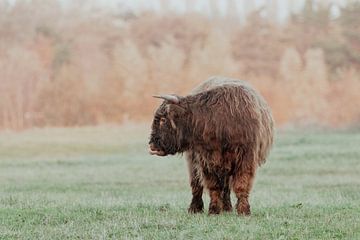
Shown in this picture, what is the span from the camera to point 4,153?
39.9 meters

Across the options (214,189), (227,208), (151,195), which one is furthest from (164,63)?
(214,189)

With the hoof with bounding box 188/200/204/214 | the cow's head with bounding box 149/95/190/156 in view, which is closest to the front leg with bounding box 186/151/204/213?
the hoof with bounding box 188/200/204/214

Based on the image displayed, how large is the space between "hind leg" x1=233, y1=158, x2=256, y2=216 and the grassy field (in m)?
0.18

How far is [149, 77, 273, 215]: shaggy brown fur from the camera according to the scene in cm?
1138

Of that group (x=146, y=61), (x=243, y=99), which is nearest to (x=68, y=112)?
(x=146, y=61)

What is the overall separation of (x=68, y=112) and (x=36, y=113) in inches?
112

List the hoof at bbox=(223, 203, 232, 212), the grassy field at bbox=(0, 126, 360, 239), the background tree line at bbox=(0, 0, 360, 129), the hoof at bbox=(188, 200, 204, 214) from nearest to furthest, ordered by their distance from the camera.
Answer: the grassy field at bbox=(0, 126, 360, 239) < the hoof at bbox=(223, 203, 232, 212) < the hoof at bbox=(188, 200, 204, 214) < the background tree line at bbox=(0, 0, 360, 129)

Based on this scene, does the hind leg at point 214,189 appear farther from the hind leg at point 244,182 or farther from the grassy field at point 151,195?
the grassy field at point 151,195

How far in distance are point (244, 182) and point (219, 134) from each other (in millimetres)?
788

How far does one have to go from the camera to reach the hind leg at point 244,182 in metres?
11.5

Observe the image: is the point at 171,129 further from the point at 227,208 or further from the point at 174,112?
the point at 227,208

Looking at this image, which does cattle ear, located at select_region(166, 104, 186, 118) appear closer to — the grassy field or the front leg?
the front leg

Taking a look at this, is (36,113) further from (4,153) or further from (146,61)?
(4,153)

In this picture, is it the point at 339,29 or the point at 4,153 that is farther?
the point at 339,29
